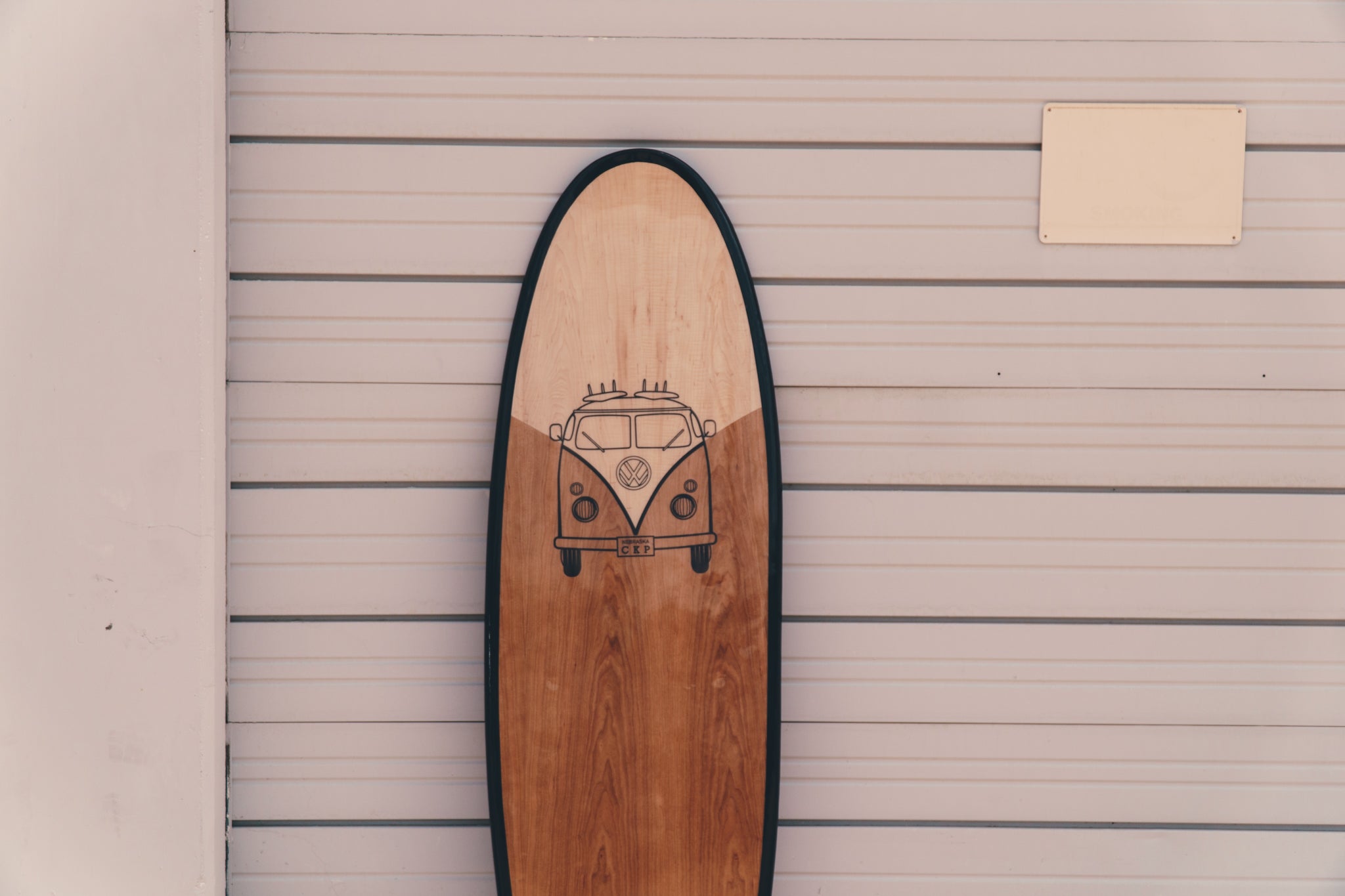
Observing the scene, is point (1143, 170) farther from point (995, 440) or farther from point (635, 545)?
point (635, 545)

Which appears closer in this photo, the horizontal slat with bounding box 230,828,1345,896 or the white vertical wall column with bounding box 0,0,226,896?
the white vertical wall column with bounding box 0,0,226,896

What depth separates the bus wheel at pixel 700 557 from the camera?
1.33 meters

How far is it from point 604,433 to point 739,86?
26.3 inches

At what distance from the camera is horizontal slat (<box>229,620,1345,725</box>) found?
138cm

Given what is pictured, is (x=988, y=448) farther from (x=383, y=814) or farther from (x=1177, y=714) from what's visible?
(x=383, y=814)

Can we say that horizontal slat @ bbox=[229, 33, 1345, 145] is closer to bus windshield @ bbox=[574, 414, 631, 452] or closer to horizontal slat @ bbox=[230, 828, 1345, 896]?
bus windshield @ bbox=[574, 414, 631, 452]

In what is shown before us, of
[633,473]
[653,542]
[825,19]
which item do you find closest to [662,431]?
[633,473]

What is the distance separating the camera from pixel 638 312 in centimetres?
132

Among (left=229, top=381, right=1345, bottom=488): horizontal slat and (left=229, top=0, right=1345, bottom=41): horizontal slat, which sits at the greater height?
(left=229, top=0, right=1345, bottom=41): horizontal slat

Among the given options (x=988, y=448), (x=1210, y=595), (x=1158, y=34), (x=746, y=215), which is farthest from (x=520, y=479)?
(x=1158, y=34)

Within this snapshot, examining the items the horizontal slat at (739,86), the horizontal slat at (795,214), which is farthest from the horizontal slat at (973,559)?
the horizontal slat at (739,86)

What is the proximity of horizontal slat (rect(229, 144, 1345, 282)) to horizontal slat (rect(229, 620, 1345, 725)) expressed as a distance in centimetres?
66

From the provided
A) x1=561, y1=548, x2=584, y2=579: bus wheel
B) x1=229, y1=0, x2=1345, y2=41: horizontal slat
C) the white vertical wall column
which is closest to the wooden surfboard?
x1=561, y1=548, x2=584, y2=579: bus wheel

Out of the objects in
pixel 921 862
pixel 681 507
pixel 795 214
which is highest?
pixel 795 214
